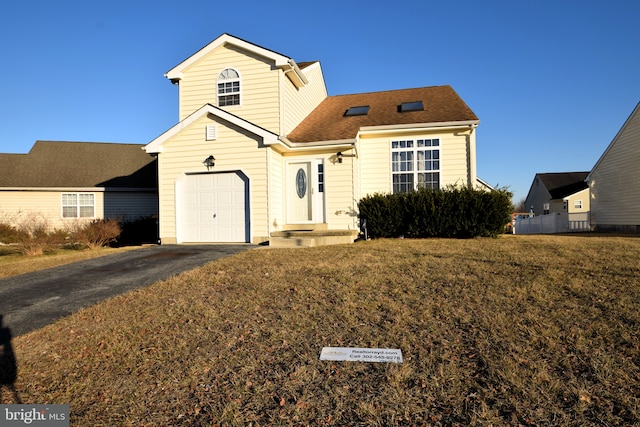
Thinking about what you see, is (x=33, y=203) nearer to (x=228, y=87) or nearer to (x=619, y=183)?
(x=228, y=87)

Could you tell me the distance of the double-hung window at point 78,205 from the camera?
2006 centimetres

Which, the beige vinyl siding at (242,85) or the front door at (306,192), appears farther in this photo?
the beige vinyl siding at (242,85)

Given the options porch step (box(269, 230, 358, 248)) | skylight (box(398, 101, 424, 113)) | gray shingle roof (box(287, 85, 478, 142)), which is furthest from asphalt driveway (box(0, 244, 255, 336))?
skylight (box(398, 101, 424, 113))

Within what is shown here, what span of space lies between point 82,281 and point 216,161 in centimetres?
576

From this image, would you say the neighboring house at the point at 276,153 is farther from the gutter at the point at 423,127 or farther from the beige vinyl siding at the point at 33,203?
the beige vinyl siding at the point at 33,203

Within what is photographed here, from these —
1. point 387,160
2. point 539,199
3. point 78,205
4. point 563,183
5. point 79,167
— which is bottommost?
point 78,205

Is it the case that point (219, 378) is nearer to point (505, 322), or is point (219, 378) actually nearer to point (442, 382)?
point (442, 382)

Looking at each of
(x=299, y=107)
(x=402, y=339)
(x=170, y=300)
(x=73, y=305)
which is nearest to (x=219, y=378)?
(x=402, y=339)

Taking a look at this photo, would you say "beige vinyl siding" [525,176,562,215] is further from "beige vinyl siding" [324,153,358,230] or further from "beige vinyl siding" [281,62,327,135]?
"beige vinyl siding" [324,153,358,230]

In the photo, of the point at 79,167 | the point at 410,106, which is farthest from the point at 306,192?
the point at 79,167

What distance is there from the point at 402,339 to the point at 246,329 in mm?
1887

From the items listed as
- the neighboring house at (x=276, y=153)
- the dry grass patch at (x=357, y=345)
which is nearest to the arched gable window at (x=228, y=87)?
the neighboring house at (x=276, y=153)

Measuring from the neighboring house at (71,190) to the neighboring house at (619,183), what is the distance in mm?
23907

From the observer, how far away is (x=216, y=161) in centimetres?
1217
